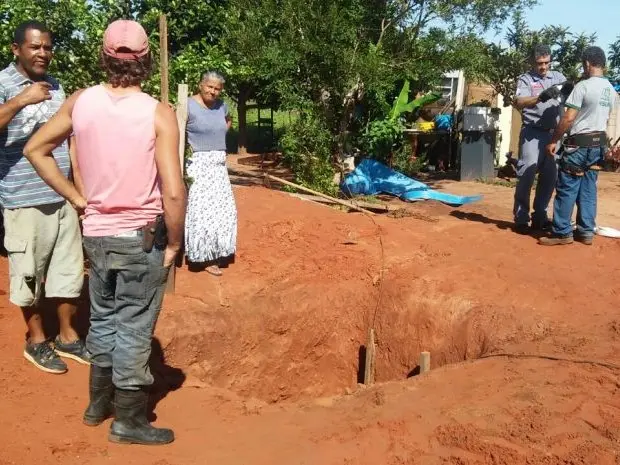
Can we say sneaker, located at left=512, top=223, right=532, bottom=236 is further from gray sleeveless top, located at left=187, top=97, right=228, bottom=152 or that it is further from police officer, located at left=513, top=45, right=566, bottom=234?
gray sleeveless top, located at left=187, top=97, right=228, bottom=152

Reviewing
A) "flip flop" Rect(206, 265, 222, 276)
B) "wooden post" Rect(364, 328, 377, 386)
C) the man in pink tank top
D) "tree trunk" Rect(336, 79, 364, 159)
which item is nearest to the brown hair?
the man in pink tank top

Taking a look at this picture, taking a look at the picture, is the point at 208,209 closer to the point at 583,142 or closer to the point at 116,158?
the point at 116,158

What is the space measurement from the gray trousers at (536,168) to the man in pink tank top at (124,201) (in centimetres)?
501

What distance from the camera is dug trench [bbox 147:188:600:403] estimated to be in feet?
18.1

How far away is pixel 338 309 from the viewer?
6465mm

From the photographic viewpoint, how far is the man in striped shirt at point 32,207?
4004 mm

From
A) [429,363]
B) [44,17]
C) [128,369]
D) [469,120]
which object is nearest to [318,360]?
[429,363]

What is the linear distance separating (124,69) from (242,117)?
1333 centimetres


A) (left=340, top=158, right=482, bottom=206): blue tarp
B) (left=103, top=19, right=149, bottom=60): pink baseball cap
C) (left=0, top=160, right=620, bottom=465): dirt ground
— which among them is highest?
(left=103, top=19, right=149, bottom=60): pink baseball cap

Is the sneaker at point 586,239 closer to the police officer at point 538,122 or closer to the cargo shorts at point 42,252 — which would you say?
the police officer at point 538,122

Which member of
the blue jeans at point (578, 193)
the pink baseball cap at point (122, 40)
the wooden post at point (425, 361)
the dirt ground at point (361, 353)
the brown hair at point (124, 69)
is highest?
the pink baseball cap at point (122, 40)

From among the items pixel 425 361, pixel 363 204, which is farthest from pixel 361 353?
pixel 363 204

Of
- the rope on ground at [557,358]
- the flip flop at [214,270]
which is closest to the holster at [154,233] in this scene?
the rope on ground at [557,358]

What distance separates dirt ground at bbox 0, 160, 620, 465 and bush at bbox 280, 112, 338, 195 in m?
1.43
